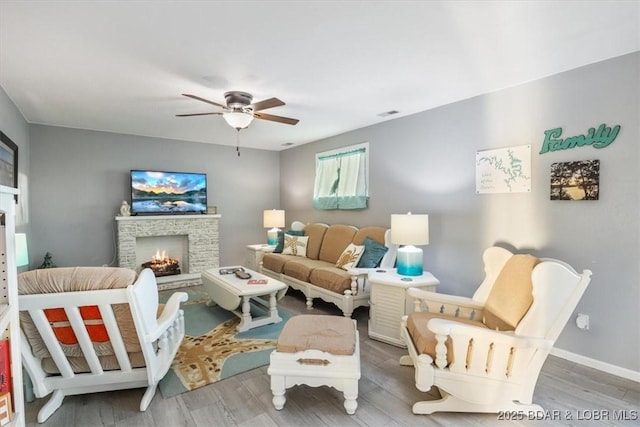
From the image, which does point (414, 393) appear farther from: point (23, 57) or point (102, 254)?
point (102, 254)

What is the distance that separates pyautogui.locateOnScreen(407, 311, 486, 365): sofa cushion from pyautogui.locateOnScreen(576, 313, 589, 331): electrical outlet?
3.14 feet

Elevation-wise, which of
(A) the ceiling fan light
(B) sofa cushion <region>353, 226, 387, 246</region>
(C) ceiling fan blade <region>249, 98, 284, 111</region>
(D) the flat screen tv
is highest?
(C) ceiling fan blade <region>249, 98, 284, 111</region>

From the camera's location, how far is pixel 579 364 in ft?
8.26

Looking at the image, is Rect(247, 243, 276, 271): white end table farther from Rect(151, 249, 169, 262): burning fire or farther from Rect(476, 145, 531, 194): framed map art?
Rect(476, 145, 531, 194): framed map art

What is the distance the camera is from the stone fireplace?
186 inches

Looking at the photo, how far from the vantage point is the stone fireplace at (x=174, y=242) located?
473 cm

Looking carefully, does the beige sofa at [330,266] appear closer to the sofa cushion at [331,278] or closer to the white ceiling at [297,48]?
the sofa cushion at [331,278]

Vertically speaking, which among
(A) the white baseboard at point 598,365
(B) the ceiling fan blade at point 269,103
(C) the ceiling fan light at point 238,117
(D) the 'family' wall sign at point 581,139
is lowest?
(A) the white baseboard at point 598,365

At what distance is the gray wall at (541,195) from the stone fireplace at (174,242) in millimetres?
3205

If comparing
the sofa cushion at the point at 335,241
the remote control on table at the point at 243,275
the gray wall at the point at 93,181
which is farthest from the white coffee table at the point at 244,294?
the gray wall at the point at 93,181

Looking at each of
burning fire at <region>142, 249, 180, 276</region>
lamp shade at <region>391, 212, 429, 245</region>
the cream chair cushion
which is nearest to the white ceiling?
lamp shade at <region>391, 212, 429, 245</region>

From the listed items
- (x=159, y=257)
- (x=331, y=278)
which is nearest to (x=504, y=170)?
(x=331, y=278)

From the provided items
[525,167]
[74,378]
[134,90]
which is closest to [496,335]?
[525,167]

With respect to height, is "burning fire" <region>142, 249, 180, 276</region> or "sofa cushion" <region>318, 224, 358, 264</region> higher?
"sofa cushion" <region>318, 224, 358, 264</region>
